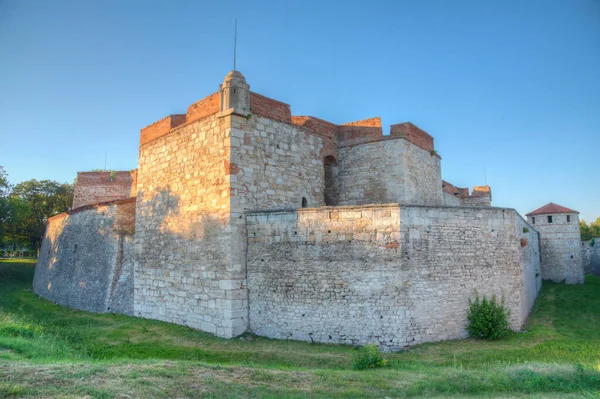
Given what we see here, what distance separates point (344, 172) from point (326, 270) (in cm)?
614

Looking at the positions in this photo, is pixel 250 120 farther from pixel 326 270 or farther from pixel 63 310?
pixel 63 310

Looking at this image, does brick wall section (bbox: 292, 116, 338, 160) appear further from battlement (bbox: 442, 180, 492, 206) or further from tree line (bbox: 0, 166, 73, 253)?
tree line (bbox: 0, 166, 73, 253)

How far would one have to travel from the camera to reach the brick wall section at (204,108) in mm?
13672

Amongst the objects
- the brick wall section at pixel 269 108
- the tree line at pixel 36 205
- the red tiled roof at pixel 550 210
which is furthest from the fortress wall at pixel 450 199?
the tree line at pixel 36 205

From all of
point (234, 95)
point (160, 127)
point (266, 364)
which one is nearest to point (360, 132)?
point (234, 95)

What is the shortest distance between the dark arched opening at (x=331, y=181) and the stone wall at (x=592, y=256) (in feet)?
72.0

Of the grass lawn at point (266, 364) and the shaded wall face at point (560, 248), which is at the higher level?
the shaded wall face at point (560, 248)

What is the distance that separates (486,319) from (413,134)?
814 cm

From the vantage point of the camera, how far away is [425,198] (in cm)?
1744

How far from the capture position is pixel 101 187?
28.9 m

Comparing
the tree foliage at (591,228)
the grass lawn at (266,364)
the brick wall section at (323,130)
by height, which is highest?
the brick wall section at (323,130)

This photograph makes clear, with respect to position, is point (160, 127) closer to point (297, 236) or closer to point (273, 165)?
point (273, 165)

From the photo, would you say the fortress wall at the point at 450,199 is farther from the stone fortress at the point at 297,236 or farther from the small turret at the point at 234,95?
the small turret at the point at 234,95

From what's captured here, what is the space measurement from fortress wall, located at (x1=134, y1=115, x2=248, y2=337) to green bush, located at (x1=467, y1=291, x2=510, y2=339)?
6846 mm
